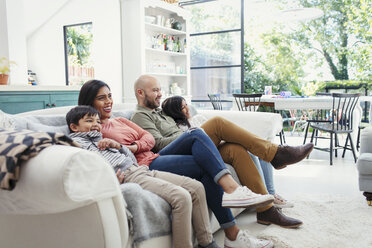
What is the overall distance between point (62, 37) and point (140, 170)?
17.3 ft

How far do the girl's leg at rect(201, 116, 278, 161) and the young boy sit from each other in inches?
20.9

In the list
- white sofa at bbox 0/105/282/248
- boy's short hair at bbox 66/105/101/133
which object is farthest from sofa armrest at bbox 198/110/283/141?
white sofa at bbox 0/105/282/248

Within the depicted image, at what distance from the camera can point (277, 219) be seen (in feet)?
6.48

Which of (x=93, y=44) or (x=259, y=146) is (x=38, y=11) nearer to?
(x=93, y=44)

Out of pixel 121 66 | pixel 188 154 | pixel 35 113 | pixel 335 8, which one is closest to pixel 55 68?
pixel 121 66

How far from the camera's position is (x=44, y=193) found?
2.95ft

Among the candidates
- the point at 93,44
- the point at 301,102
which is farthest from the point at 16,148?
the point at 93,44

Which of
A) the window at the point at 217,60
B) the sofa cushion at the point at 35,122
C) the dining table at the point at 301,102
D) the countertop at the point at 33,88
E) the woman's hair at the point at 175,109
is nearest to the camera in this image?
the sofa cushion at the point at 35,122

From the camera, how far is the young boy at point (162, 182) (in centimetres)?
139

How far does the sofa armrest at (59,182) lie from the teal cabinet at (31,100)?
266 centimetres

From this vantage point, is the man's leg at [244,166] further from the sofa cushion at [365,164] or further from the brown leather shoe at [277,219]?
the sofa cushion at [365,164]

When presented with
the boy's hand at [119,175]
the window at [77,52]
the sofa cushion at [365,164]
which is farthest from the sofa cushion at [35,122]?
the window at [77,52]

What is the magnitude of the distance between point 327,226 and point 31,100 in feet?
10.1

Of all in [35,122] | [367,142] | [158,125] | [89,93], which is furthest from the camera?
[367,142]
